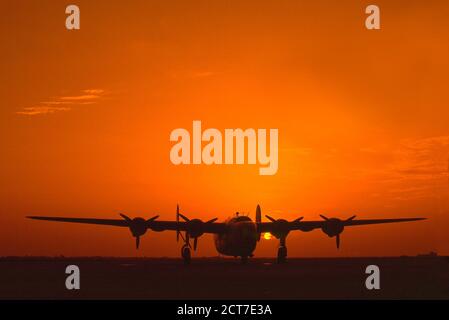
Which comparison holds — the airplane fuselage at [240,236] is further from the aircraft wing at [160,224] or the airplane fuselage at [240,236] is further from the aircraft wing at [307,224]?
the aircraft wing at [307,224]

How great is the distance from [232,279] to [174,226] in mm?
21523

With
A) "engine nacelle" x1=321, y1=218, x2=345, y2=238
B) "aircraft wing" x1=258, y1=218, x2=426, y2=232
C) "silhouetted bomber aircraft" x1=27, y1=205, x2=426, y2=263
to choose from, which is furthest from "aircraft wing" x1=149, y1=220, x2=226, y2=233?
"engine nacelle" x1=321, y1=218, x2=345, y2=238

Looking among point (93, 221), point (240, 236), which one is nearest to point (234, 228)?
point (240, 236)

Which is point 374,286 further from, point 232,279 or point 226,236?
point 226,236

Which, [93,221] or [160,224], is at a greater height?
[93,221]

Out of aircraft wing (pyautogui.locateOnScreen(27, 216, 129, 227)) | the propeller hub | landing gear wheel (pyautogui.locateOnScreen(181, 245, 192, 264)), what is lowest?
landing gear wheel (pyautogui.locateOnScreen(181, 245, 192, 264))

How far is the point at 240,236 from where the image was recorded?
56531mm

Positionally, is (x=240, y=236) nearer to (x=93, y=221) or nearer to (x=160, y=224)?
(x=160, y=224)

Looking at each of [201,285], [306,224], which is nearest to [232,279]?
[201,285]

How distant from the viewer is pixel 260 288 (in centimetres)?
3331

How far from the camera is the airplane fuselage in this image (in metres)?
56.6

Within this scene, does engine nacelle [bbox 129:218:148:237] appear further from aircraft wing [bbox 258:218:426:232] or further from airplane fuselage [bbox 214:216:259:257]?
aircraft wing [bbox 258:218:426:232]

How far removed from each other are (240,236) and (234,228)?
43.3 inches

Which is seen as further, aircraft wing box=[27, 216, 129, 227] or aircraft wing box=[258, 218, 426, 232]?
aircraft wing box=[258, 218, 426, 232]
